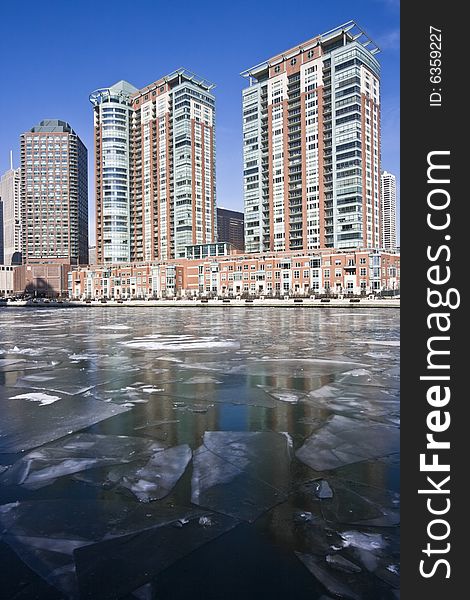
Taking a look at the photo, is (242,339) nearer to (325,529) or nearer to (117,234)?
(325,529)

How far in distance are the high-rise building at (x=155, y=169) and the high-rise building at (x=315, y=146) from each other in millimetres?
23334

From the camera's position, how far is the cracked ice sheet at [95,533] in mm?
3311

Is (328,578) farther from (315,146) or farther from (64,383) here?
(315,146)

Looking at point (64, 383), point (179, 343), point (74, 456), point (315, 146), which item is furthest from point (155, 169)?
point (74, 456)

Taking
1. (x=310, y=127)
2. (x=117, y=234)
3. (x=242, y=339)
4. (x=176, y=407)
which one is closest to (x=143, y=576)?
(x=176, y=407)

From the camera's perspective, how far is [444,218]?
3076 mm

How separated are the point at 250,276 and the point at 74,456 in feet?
365

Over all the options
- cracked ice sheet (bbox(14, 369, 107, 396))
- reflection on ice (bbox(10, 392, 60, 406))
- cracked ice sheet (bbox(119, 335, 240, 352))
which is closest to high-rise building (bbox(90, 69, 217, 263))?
cracked ice sheet (bbox(119, 335, 240, 352))

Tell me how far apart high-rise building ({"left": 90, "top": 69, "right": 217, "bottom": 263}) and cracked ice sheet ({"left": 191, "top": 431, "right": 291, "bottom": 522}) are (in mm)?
144090

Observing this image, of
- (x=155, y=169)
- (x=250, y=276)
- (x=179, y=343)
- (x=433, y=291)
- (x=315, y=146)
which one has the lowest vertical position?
(x=179, y=343)

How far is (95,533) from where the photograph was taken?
12.5 feet

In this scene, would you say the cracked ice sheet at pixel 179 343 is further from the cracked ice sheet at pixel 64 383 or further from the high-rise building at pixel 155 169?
the high-rise building at pixel 155 169

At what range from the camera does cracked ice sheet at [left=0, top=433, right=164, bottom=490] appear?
505 cm

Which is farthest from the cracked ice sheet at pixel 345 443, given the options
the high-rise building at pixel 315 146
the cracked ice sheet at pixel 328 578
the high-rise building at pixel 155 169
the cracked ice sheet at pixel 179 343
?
the high-rise building at pixel 155 169
